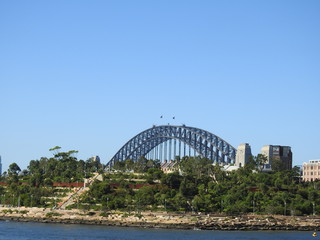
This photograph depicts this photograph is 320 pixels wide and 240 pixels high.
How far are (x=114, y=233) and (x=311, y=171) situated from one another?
276 feet

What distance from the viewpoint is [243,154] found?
140 m

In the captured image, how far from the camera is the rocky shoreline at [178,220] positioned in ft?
306

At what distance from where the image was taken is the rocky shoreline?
93.2 metres

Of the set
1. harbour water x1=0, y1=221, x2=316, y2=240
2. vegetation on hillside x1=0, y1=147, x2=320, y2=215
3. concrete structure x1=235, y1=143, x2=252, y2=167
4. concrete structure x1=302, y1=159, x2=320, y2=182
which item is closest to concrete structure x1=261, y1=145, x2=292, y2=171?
concrete structure x1=235, y1=143, x2=252, y2=167

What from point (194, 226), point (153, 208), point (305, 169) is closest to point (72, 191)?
point (153, 208)

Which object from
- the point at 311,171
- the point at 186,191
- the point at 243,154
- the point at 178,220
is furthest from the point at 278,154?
the point at 178,220

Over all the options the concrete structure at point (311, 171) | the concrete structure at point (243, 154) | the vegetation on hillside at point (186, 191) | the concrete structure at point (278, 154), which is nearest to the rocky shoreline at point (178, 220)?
the vegetation on hillside at point (186, 191)

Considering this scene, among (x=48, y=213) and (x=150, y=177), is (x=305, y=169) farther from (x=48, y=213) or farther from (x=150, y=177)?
(x=48, y=213)

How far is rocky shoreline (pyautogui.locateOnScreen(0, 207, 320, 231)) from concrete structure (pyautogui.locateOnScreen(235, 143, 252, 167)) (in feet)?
129

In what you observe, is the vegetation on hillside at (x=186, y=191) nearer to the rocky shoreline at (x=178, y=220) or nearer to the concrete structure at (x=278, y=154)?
the rocky shoreline at (x=178, y=220)

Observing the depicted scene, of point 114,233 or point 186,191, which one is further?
point 186,191

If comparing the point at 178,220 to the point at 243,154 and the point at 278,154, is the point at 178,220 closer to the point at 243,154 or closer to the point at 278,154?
the point at 243,154

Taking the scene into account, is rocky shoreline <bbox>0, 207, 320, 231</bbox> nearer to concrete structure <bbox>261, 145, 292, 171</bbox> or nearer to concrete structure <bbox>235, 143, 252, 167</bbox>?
concrete structure <bbox>261, 145, 292, 171</bbox>

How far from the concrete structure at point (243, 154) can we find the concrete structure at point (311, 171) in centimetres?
1993
